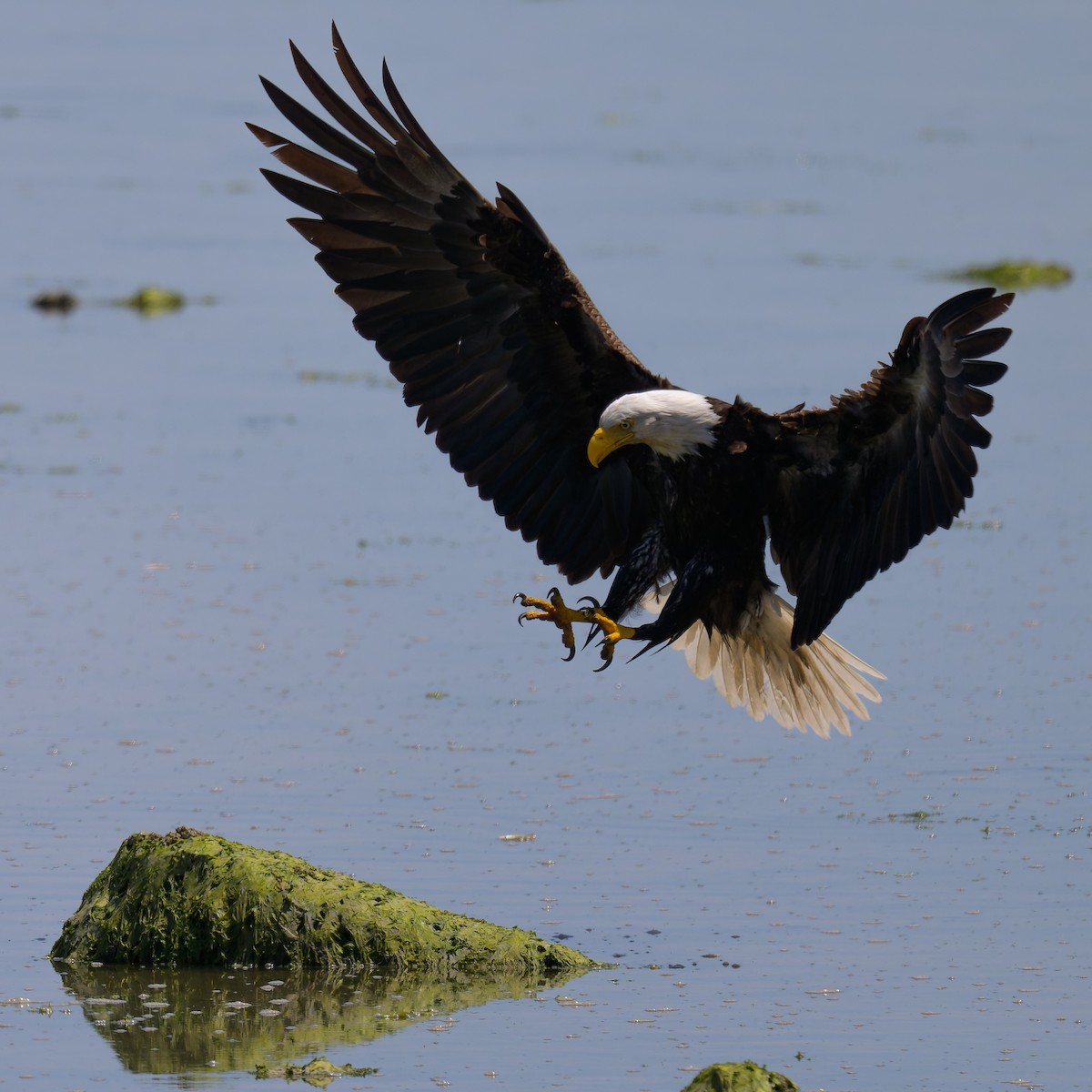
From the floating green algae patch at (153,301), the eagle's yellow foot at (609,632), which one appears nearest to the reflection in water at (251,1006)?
the eagle's yellow foot at (609,632)

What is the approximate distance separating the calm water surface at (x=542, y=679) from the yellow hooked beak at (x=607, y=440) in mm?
1218

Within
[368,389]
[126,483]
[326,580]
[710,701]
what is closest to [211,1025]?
[710,701]

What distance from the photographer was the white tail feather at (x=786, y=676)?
765 centimetres

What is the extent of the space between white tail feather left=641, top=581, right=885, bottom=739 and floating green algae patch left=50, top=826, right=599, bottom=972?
1683 millimetres

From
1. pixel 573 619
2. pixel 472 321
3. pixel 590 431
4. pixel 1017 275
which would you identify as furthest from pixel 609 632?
pixel 1017 275

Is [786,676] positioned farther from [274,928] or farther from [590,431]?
[274,928]

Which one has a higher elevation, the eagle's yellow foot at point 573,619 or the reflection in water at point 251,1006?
the eagle's yellow foot at point 573,619

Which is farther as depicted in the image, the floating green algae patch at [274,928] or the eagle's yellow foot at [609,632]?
the eagle's yellow foot at [609,632]

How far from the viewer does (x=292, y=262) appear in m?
16.2

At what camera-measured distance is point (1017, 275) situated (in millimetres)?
14883

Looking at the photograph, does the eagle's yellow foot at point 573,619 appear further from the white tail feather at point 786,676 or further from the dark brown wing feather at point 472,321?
Result: the white tail feather at point 786,676

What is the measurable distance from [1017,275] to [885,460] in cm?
879

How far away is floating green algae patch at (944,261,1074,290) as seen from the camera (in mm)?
14805

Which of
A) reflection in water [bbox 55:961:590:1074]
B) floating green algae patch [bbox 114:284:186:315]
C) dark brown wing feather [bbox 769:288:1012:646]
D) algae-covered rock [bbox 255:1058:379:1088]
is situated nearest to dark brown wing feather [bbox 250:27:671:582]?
dark brown wing feather [bbox 769:288:1012:646]
